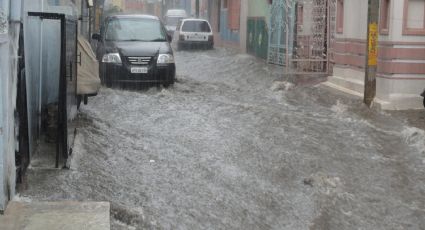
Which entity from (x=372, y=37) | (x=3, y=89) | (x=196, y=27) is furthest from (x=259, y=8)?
(x=3, y=89)

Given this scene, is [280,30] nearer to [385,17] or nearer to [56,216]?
[385,17]

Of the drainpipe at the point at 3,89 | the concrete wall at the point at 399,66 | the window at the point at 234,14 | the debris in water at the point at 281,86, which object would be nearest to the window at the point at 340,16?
the debris in water at the point at 281,86

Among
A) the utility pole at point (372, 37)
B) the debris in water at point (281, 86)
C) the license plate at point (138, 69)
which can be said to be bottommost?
the debris in water at point (281, 86)

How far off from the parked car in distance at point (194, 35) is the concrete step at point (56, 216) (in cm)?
2496

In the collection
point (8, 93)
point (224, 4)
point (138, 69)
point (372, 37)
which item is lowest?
point (138, 69)

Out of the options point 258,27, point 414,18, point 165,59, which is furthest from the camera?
point 258,27

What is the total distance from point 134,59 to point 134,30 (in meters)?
1.42

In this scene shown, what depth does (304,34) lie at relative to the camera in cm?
1828

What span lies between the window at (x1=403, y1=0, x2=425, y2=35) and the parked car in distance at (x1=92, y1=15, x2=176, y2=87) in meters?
5.22

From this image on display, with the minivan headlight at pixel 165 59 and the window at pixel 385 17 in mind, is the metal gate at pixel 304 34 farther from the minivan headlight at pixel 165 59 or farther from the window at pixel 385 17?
the window at pixel 385 17

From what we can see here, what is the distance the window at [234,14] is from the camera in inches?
1163

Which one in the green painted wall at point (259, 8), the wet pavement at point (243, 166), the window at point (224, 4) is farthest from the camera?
the window at point (224, 4)

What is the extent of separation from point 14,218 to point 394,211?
366 centimetres

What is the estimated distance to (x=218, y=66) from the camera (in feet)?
71.8
